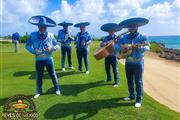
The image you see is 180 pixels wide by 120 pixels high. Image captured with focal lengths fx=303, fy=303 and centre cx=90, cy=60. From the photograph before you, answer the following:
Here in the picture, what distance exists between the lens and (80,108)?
28.4 feet

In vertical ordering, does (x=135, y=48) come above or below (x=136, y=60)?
above

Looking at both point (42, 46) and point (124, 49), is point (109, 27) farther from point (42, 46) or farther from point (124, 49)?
point (42, 46)

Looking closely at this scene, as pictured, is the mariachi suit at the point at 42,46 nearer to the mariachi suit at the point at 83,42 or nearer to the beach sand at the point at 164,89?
the mariachi suit at the point at 83,42

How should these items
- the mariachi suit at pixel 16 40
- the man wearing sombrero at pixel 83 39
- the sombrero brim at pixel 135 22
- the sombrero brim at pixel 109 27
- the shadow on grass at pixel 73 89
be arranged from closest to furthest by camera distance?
1. the sombrero brim at pixel 135 22
2. the shadow on grass at pixel 73 89
3. the sombrero brim at pixel 109 27
4. the man wearing sombrero at pixel 83 39
5. the mariachi suit at pixel 16 40

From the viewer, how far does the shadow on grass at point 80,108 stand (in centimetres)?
814

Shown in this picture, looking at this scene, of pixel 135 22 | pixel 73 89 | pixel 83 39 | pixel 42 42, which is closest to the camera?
pixel 135 22

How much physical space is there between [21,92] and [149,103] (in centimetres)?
457

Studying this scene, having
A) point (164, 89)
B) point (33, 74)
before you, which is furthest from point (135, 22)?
point (33, 74)

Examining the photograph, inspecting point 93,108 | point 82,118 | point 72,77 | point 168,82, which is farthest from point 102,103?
point 168,82

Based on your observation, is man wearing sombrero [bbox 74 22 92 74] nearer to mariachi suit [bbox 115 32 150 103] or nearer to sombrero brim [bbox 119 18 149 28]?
mariachi suit [bbox 115 32 150 103]

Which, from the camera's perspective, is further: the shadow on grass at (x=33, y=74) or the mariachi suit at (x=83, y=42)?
the shadow on grass at (x=33, y=74)

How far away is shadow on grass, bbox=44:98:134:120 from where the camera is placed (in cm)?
814

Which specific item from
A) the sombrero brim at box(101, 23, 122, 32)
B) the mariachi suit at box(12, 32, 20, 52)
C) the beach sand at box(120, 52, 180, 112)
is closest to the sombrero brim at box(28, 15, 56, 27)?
the sombrero brim at box(101, 23, 122, 32)

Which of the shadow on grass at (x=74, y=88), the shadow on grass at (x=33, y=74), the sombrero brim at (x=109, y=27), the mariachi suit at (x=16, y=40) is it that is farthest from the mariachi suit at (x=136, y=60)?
the mariachi suit at (x=16, y=40)
